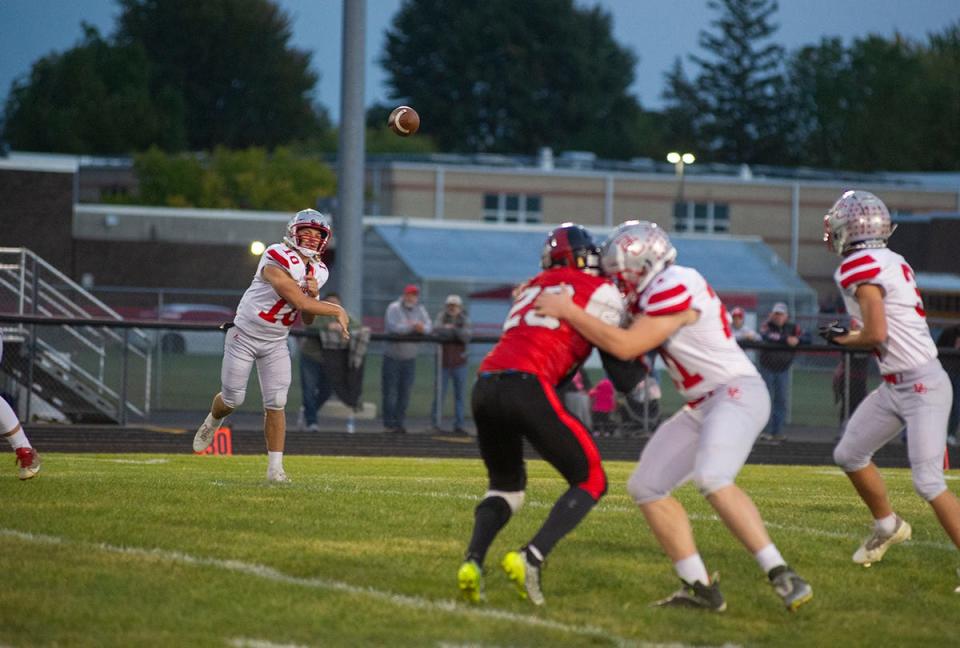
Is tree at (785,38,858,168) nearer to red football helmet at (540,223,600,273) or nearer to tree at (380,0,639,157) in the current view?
tree at (380,0,639,157)

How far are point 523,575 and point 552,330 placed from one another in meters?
1.11

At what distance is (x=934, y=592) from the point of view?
288 inches

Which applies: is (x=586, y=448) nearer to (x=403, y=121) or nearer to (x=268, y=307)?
(x=268, y=307)

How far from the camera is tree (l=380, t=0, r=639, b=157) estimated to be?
274 ft

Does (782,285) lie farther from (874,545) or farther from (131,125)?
(131,125)

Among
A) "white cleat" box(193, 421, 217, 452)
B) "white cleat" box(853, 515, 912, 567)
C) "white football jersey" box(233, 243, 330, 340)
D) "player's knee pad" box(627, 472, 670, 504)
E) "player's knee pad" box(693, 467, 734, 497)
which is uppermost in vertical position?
"white football jersey" box(233, 243, 330, 340)

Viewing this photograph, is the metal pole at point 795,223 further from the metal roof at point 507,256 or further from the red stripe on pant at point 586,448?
the red stripe on pant at point 586,448

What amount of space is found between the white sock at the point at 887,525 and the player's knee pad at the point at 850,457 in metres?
0.30

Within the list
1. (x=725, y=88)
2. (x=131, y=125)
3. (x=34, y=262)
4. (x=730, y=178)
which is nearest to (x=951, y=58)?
(x=725, y=88)

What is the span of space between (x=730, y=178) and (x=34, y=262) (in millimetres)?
42198

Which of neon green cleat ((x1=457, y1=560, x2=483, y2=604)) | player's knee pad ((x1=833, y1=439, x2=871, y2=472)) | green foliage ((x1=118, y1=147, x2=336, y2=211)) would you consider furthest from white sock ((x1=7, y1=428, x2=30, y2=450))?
green foliage ((x1=118, y1=147, x2=336, y2=211))

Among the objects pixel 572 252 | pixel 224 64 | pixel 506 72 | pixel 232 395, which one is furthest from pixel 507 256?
pixel 224 64

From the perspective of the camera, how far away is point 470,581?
6465 millimetres

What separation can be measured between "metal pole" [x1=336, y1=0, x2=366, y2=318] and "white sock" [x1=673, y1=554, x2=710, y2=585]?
1581 centimetres
